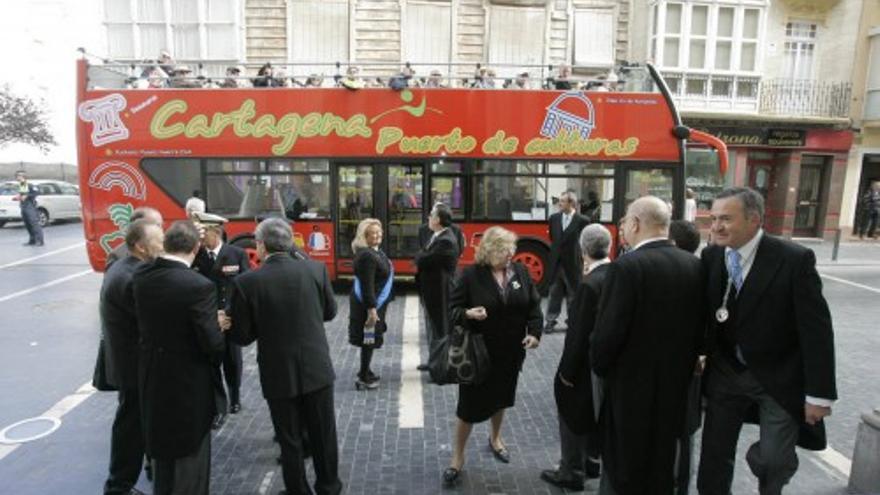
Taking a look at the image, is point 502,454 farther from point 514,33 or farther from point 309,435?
point 514,33

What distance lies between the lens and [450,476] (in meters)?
3.97

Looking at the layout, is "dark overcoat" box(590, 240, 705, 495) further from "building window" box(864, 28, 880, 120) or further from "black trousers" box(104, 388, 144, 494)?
"building window" box(864, 28, 880, 120)

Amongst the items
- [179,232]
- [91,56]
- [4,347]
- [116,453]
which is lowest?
[4,347]

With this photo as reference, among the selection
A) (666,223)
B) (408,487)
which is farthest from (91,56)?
(666,223)

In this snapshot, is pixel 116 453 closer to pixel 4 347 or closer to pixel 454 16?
pixel 4 347

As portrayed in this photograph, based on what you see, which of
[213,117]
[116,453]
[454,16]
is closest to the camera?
[116,453]

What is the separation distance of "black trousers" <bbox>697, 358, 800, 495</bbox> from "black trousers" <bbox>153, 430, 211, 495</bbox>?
9.89 ft

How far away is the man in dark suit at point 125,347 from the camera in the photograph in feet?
11.3

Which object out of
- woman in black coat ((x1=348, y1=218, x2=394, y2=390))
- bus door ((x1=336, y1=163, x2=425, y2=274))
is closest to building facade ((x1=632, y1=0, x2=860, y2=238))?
bus door ((x1=336, y1=163, x2=425, y2=274))

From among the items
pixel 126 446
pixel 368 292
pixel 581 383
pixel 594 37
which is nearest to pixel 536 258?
pixel 368 292

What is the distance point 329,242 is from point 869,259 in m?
14.7

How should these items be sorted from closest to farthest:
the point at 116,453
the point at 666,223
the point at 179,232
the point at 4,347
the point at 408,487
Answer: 1. the point at 666,223
2. the point at 179,232
3. the point at 116,453
4. the point at 408,487
5. the point at 4,347

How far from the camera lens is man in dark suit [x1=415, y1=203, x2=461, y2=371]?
5703mm

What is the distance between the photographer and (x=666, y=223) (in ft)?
9.70
